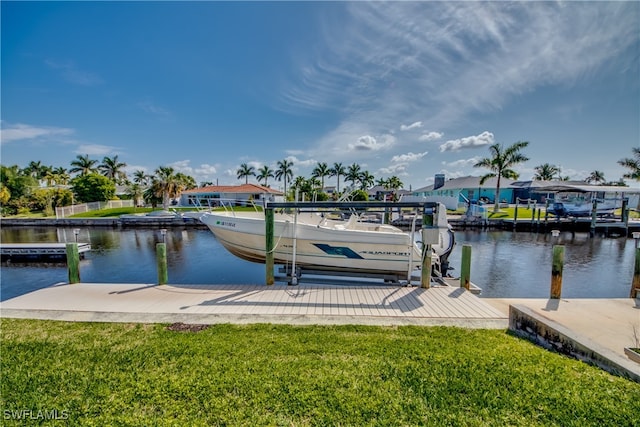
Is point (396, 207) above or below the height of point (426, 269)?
above

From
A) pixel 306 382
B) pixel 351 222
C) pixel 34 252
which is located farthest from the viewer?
pixel 34 252

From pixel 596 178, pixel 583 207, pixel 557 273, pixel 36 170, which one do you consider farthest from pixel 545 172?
pixel 36 170

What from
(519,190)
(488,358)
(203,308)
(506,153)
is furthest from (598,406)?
(519,190)

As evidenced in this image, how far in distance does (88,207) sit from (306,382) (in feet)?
147

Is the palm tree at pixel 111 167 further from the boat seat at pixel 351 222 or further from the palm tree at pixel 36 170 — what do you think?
the boat seat at pixel 351 222

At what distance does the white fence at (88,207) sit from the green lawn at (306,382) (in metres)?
37.6

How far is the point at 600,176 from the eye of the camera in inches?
2746

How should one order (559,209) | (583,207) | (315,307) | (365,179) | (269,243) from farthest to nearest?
1. (365,179)
2. (559,209)
3. (583,207)
4. (269,243)
5. (315,307)

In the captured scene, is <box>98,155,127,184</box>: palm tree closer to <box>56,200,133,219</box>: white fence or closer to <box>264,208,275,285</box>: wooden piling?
<box>56,200,133,219</box>: white fence

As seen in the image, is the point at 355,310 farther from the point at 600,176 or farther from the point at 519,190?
the point at 600,176

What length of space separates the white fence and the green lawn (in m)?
37.6

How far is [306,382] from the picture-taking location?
2.87 metres

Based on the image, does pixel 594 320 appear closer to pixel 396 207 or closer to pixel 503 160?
pixel 396 207

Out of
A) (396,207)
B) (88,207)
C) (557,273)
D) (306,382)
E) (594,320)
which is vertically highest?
(396,207)
